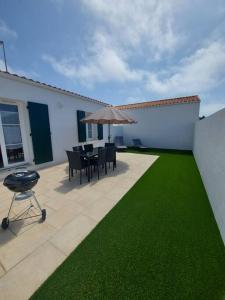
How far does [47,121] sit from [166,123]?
7.61 meters

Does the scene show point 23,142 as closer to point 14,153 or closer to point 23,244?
point 14,153

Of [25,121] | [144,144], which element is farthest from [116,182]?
[144,144]

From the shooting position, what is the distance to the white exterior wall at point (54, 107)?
413 centimetres

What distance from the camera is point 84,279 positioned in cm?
139

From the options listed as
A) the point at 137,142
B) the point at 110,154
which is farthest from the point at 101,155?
the point at 137,142

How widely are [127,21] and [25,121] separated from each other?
Answer: 4666mm

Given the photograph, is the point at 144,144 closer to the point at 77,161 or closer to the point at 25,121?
the point at 77,161

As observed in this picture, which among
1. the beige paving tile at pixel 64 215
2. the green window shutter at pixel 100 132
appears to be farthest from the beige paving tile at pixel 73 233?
the green window shutter at pixel 100 132

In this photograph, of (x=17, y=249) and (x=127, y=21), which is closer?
(x=17, y=249)

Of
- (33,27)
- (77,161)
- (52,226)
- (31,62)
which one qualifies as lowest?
(52,226)

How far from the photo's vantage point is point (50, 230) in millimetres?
2092

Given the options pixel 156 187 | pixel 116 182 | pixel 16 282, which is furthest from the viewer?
pixel 116 182

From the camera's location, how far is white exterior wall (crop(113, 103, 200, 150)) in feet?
27.8

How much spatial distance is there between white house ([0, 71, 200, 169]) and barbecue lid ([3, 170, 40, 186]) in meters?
2.91
